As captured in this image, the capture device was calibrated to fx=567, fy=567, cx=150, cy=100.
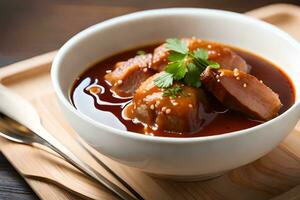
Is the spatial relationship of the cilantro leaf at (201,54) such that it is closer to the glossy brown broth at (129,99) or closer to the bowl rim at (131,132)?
the glossy brown broth at (129,99)

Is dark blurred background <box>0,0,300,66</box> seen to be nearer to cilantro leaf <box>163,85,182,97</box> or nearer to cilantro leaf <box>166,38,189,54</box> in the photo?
cilantro leaf <box>166,38,189,54</box>

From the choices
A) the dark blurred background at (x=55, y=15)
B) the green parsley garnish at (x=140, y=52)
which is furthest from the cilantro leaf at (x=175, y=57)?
the dark blurred background at (x=55, y=15)

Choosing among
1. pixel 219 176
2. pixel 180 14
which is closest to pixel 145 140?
pixel 219 176

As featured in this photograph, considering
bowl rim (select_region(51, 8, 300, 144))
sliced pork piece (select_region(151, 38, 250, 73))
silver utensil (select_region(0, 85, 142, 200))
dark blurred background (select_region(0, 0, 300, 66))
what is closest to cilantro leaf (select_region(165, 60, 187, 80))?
sliced pork piece (select_region(151, 38, 250, 73))

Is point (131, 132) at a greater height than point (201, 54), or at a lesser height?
lesser

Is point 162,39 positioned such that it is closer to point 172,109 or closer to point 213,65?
point 213,65

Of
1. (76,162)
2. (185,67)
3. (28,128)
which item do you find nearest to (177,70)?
(185,67)
